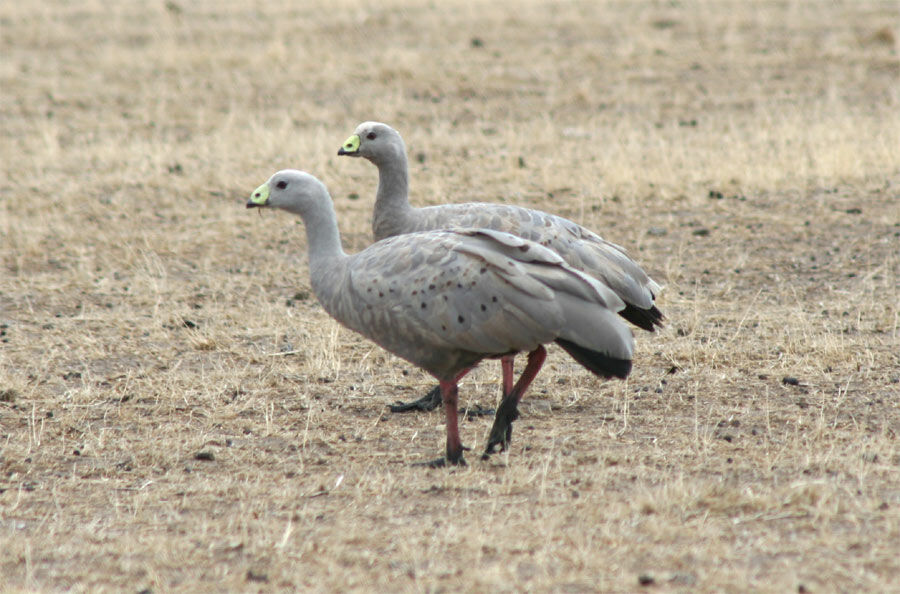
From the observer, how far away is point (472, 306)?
5809mm

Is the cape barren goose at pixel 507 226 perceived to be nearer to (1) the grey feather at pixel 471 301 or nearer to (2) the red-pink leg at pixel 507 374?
(2) the red-pink leg at pixel 507 374

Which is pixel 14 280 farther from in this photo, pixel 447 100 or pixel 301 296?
pixel 447 100

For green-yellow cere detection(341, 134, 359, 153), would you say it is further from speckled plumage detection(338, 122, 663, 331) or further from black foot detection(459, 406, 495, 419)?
black foot detection(459, 406, 495, 419)

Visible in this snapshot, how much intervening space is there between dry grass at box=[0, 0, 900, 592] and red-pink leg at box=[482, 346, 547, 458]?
0.16m

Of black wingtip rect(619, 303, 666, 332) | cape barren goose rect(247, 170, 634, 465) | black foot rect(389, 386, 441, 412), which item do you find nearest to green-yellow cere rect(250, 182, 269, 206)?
cape barren goose rect(247, 170, 634, 465)

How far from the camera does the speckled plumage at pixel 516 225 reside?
6746mm

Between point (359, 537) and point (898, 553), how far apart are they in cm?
212

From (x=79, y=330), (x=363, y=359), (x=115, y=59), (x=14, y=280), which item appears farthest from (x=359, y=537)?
(x=115, y=59)

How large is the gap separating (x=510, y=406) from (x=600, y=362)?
61 cm

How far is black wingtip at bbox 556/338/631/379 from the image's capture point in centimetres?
581

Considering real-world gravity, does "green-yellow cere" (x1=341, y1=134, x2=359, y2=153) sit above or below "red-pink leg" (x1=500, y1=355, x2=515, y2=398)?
above

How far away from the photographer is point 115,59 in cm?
1969

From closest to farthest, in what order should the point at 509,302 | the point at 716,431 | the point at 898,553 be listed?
1. the point at 898,553
2. the point at 509,302
3. the point at 716,431

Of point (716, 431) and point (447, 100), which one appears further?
point (447, 100)
